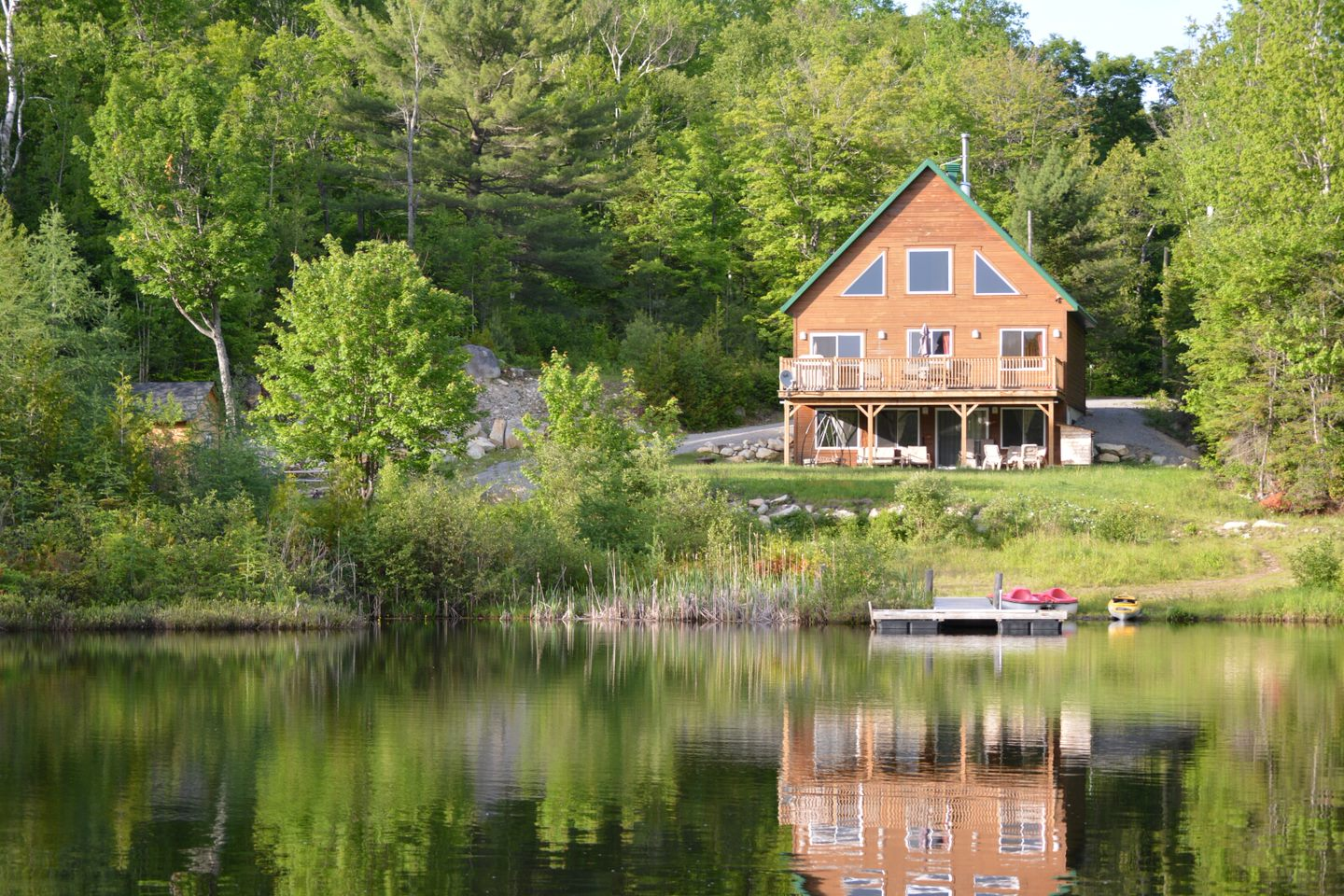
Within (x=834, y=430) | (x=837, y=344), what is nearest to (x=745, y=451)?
(x=834, y=430)

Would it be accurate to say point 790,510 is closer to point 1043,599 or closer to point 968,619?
point 1043,599

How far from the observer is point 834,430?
5291 cm

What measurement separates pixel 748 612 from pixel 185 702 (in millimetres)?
14507

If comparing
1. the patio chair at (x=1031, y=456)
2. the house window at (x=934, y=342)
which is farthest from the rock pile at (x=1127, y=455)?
the house window at (x=934, y=342)

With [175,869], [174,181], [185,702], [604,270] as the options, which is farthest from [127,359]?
[175,869]

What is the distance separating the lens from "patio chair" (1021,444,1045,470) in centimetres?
5072

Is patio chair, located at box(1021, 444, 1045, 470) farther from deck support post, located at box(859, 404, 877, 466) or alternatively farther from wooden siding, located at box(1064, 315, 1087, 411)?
deck support post, located at box(859, 404, 877, 466)

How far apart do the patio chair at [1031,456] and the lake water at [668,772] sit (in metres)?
22.0

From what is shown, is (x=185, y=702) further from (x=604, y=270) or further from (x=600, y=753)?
(x=604, y=270)

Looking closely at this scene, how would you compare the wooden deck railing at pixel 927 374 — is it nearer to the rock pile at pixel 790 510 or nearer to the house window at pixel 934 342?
the house window at pixel 934 342

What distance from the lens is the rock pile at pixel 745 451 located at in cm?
5319

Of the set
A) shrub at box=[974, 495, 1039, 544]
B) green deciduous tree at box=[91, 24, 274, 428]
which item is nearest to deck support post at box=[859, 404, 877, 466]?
shrub at box=[974, 495, 1039, 544]

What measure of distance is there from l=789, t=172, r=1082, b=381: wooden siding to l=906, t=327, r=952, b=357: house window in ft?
0.48

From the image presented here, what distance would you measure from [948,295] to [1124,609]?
64.6ft
